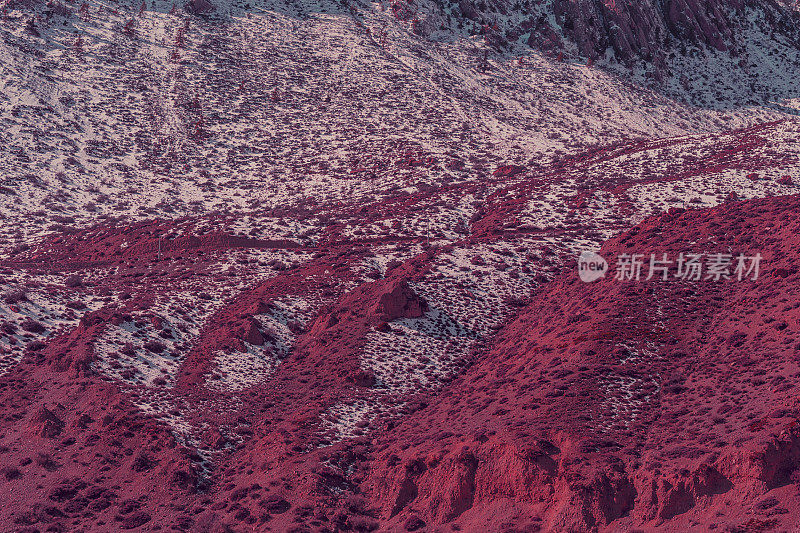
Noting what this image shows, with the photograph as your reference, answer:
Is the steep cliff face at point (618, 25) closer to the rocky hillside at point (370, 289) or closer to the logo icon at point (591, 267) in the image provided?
the rocky hillside at point (370, 289)

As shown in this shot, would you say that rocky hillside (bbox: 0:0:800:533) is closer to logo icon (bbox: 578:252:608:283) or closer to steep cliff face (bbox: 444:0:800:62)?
logo icon (bbox: 578:252:608:283)

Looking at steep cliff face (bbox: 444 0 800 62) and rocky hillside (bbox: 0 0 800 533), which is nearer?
rocky hillside (bbox: 0 0 800 533)

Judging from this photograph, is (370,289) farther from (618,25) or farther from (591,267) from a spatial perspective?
(618,25)

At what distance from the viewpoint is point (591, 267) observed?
33500 millimetres

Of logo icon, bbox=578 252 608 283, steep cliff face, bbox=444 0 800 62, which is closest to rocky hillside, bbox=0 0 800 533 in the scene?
logo icon, bbox=578 252 608 283

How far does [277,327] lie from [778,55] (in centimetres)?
7616

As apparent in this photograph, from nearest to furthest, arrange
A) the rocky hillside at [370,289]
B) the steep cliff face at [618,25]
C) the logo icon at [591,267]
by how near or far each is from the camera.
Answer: the rocky hillside at [370,289] < the logo icon at [591,267] < the steep cliff face at [618,25]

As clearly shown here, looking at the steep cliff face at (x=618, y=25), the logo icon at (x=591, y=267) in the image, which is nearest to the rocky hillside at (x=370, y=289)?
the logo icon at (x=591, y=267)

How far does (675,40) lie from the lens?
8288 centimetres

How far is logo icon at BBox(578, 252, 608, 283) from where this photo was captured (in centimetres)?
3219

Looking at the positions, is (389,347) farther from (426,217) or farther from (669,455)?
(426,217)

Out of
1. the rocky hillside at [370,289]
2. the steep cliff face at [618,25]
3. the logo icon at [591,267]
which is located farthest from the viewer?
the steep cliff face at [618,25]

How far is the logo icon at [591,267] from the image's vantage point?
32.2m

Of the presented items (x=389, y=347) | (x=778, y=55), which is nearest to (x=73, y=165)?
(x=389, y=347)
